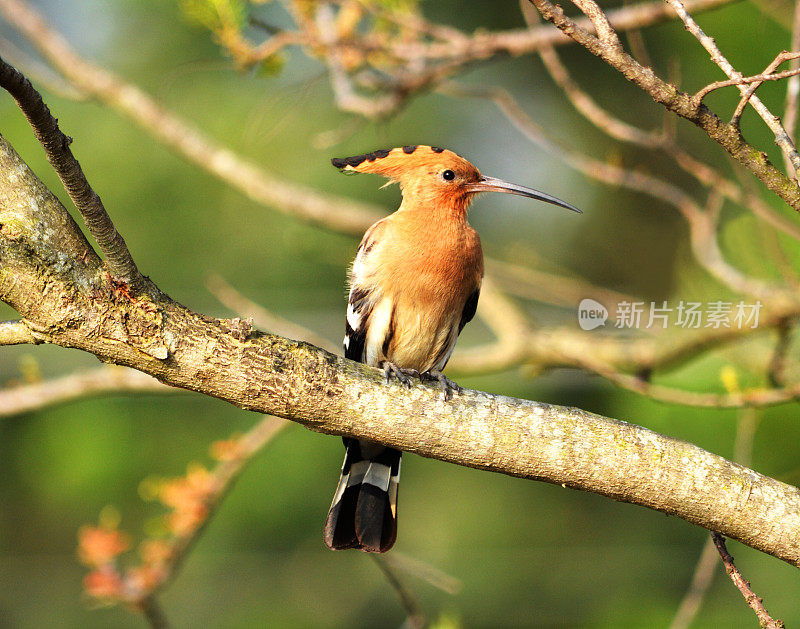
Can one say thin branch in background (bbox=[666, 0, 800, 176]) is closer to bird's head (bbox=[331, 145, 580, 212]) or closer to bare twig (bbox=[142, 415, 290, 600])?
bird's head (bbox=[331, 145, 580, 212])

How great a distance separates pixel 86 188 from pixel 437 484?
15.9ft

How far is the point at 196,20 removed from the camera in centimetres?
276

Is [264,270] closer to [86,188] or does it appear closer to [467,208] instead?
[467,208]

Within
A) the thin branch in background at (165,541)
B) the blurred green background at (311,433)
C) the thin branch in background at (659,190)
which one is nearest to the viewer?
the thin branch in background at (165,541)

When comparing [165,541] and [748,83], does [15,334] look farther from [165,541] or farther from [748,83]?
[165,541]

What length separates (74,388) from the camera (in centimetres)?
296

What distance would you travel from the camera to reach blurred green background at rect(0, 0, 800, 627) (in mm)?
5152

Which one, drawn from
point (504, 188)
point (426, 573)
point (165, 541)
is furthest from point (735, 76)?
point (165, 541)

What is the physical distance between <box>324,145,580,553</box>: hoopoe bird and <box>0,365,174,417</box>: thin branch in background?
923mm

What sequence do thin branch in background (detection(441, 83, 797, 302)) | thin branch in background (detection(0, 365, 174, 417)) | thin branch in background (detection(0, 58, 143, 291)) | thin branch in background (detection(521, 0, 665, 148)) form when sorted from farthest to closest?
thin branch in background (detection(0, 365, 174, 417)), thin branch in background (detection(441, 83, 797, 302)), thin branch in background (detection(521, 0, 665, 148)), thin branch in background (detection(0, 58, 143, 291))

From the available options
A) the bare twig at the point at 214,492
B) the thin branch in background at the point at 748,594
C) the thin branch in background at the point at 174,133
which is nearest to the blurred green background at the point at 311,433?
the thin branch in background at the point at 174,133

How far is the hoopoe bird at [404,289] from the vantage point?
2.20 meters

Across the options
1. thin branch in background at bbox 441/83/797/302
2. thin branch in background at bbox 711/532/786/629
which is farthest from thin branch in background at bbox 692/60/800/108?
thin branch in background at bbox 441/83/797/302

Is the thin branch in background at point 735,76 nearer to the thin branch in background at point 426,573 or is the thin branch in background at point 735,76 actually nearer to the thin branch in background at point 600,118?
the thin branch in background at point 600,118
